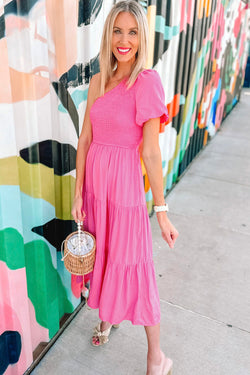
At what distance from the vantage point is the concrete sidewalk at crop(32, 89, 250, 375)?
7.44 ft

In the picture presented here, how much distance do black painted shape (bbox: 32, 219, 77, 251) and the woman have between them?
0.73 ft

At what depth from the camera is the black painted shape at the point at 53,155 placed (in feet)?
6.05

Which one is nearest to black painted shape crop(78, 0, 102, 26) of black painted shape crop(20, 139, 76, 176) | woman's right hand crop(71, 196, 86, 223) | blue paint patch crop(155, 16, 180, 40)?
black painted shape crop(20, 139, 76, 176)

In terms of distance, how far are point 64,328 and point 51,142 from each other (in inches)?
52.7

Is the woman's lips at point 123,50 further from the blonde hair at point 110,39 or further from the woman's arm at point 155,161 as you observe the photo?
the woman's arm at point 155,161

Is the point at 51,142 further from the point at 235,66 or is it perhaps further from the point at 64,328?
the point at 235,66

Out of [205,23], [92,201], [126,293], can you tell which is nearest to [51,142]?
[92,201]

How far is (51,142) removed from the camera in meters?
2.01

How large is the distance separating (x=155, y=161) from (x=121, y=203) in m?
0.29

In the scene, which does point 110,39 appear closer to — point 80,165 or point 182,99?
point 80,165

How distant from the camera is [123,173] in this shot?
1840mm

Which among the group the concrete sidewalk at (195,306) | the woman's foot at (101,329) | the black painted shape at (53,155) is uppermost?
the black painted shape at (53,155)

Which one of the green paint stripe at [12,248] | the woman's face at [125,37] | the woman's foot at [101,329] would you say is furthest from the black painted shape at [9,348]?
the woman's face at [125,37]

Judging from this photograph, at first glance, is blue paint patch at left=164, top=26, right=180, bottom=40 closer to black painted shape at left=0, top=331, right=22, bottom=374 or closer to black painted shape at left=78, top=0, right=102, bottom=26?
black painted shape at left=78, top=0, right=102, bottom=26
